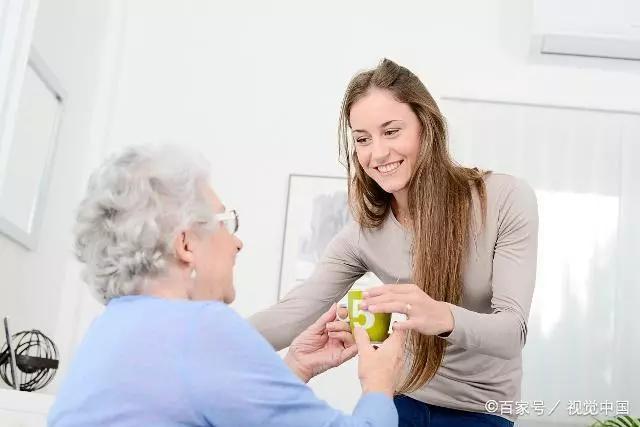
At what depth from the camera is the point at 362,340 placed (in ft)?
4.30

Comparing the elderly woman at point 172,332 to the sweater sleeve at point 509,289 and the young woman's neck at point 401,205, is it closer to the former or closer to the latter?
the sweater sleeve at point 509,289

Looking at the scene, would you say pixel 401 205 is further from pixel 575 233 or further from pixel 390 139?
pixel 575 233

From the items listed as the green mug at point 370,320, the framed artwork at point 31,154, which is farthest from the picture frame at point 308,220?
the green mug at point 370,320

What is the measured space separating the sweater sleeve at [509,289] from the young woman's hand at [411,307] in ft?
0.12

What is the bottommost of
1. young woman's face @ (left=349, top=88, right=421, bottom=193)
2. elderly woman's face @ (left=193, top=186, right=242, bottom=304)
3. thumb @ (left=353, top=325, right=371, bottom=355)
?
thumb @ (left=353, top=325, right=371, bottom=355)

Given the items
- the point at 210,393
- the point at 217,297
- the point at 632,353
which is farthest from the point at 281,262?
the point at 210,393

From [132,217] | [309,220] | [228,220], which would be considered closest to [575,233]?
[309,220]

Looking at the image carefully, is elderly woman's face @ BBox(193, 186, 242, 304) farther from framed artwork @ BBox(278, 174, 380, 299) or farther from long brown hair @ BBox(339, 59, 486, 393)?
framed artwork @ BBox(278, 174, 380, 299)

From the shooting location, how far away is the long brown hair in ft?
5.13

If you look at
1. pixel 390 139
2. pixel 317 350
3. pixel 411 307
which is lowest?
pixel 317 350

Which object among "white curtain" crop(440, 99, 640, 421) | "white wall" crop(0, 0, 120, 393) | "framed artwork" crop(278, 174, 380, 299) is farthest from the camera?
"framed artwork" crop(278, 174, 380, 299)

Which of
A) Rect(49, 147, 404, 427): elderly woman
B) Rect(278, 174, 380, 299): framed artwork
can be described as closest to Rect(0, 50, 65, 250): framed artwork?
Rect(278, 174, 380, 299): framed artwork

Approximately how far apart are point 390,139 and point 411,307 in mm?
537

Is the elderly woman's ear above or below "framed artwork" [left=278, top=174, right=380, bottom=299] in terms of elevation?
below
